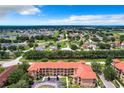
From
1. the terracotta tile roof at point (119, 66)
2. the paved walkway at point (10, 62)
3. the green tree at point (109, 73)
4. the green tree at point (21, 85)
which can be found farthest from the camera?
the paved walkway at point (10, 62)

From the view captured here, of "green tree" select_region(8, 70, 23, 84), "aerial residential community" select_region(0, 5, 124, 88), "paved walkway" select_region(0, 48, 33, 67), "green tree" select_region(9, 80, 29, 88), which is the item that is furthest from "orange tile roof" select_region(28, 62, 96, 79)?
"green tree" select_region(9, 80, 29, 88)

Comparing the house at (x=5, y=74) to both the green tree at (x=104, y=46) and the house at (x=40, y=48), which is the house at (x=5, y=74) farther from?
the green tree at (x=104, y=46)

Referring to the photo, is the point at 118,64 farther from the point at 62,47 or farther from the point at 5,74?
the point at 5,74

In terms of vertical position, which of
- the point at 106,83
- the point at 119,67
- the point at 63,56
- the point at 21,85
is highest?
the point at 63,56

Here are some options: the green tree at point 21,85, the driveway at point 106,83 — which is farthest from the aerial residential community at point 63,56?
the green tree at point 21,85

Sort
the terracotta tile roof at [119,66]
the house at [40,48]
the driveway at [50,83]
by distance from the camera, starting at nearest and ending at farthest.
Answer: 1. the driveway at [50,83]
2. the terracotta tile roof at [119,66]
3. the house at [40,48]

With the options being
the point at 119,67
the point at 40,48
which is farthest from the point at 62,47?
the point at 119,67
